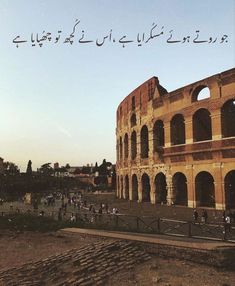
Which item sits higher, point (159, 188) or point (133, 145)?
point (133, 145)

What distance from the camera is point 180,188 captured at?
27.5m

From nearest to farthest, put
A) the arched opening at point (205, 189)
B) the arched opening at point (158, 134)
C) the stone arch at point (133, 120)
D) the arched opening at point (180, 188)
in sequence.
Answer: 1. the arched opening at point (205, 189)
2. the arched opening at point (180, 188)
3. the arched opening at point (158, 134)
4. the stone arch at point (133, 120)

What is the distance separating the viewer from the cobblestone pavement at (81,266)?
9008mm

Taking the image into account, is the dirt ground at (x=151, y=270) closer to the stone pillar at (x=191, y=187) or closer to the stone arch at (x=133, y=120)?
the stone pillar at (x=191, y=187)

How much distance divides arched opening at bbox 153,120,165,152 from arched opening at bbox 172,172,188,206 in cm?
320

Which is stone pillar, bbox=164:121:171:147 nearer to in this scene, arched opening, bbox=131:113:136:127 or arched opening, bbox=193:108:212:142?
arched opening, bbox=193:108:212:142

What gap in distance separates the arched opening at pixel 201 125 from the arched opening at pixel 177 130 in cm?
147

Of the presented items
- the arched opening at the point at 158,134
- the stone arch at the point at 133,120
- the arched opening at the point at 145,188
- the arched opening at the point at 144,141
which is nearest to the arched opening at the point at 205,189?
the arched opening at the point at 158,134

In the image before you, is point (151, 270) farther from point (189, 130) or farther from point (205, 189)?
point (205, 189)

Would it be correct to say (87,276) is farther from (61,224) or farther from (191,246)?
(61,224)

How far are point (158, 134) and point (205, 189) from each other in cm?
588

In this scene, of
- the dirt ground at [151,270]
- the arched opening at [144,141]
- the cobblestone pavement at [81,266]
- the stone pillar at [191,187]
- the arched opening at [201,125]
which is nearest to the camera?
the dirt ground at [151,270]

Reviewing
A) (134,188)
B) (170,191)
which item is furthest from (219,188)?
(134,188)

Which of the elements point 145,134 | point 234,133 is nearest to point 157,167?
point 145,134
